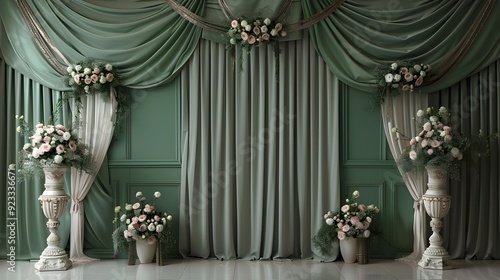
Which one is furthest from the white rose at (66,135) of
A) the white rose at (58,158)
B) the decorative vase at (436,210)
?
the decorative vase at (436,210)

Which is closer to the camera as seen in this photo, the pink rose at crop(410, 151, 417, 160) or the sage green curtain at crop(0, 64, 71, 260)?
the pink rose at crop(410, 151, 417, 160)

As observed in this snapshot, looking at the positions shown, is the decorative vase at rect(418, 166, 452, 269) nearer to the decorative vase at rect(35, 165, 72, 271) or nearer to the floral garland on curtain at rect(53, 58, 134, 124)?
the floral garland on curtain at rect(53, 58, 134, 124)

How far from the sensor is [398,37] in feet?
20.6

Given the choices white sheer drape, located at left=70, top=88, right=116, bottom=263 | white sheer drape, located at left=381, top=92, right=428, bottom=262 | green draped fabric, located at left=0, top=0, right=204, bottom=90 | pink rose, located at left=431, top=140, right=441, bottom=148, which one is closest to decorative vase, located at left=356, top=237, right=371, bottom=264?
white sheer drape, located at left=381, top=92, right=428, bottom=262

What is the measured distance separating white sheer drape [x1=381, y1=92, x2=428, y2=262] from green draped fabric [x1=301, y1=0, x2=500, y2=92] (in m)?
0.21

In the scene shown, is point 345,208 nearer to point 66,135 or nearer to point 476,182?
point 476,182

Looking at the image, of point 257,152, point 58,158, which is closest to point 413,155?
point 257,152

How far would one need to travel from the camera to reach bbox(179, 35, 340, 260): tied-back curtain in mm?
6332

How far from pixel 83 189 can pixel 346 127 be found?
8.97 ft

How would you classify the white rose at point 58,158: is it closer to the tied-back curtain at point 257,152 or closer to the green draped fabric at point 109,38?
the green draped fabric at point 109,38

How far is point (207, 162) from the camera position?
6363mm

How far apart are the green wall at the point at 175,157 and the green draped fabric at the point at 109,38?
0.26 m

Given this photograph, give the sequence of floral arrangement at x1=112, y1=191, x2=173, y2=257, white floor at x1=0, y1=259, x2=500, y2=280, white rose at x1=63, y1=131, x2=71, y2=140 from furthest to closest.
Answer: floral arrangement at x1=112, y1=191, x2=173, y2=257 < white rose at x1=63, y1=131, x2=71, y2=140 < white floor at x1=0, y1=259, x2=500, y2=280

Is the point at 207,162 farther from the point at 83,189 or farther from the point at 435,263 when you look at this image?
the point at 435,263
